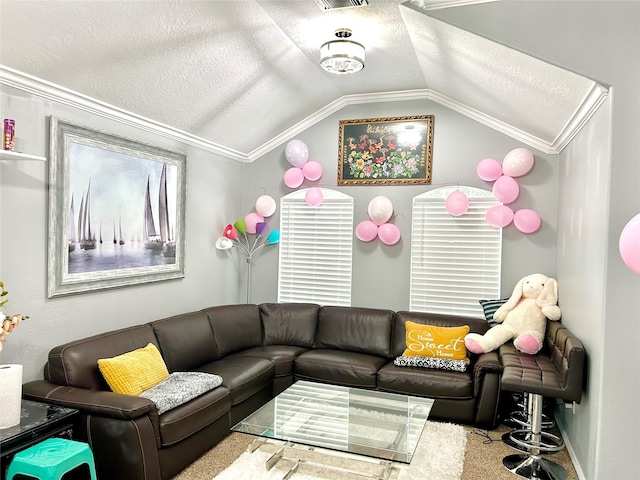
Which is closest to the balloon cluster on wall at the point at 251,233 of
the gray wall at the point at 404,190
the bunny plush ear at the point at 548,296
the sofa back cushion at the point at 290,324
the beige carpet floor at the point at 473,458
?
the gray wall at the point at 404,190

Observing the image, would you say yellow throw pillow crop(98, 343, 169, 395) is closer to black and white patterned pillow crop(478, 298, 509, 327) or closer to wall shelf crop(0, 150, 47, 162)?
wall shelf crop(0, 150, 47, 162)

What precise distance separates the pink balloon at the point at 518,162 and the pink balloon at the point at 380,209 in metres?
1.18

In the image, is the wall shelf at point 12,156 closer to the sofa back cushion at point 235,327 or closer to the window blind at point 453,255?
the sofa back cushion at point 235,327

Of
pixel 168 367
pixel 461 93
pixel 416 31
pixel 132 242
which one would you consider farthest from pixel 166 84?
pixel 461 93

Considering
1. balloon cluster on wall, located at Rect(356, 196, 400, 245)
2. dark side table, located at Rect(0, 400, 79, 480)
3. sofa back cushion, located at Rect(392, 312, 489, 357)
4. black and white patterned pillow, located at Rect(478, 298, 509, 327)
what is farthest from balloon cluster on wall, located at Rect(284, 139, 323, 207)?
dark side table, located at Rect(0, 400, 79, 480)

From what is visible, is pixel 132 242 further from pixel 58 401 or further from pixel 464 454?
pixel 464 454

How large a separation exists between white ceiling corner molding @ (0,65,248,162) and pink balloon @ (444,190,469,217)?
2.47m

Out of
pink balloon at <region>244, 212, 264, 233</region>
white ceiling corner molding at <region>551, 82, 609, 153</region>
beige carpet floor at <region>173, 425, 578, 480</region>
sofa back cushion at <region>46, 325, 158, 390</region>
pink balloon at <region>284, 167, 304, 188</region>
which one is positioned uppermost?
white ceiling corner molding at <region>551, 82, 609, 153</region>

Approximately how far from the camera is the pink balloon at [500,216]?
4.38m

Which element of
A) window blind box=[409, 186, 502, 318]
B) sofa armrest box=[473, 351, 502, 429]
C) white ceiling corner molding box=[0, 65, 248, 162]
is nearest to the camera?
white ceiling corner molding box=[0, 65, 248, 162]

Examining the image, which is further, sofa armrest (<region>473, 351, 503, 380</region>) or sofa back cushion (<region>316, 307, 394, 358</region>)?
sofa back cushion (<region>316, 307, 394, 358</region>)

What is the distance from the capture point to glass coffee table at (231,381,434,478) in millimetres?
2770

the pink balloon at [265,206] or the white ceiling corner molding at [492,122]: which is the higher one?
the white ceiling corner molding at [492,122]

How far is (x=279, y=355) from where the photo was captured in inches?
171
